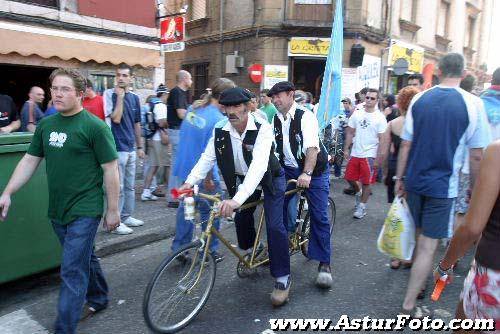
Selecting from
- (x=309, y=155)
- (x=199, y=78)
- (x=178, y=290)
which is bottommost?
(x=178, y=290)

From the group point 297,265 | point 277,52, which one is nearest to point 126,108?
point 297,265

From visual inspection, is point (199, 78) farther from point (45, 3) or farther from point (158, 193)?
point (158, 193)

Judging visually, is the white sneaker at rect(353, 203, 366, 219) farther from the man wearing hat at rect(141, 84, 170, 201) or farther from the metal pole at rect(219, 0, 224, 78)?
the metal pole at rect(219, 0, 224, 78)

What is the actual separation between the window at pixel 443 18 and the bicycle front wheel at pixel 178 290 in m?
19.1

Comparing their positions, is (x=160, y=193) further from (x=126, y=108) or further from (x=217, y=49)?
(x=217, y=49)

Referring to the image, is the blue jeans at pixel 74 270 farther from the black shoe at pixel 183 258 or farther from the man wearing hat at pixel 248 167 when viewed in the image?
the man wearing hat at pixel 248 167

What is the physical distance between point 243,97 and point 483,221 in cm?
191

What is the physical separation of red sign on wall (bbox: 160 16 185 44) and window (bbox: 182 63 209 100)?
672 cm

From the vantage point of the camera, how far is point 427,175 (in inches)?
123

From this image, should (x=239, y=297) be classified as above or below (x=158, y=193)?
below

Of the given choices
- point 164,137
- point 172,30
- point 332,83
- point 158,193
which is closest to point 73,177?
point 164,137

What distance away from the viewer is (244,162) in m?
3.29

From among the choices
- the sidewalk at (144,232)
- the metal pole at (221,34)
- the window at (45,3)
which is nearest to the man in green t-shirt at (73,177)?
the sidewalk at (144,232)

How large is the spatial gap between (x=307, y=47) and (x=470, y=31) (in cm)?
1326
